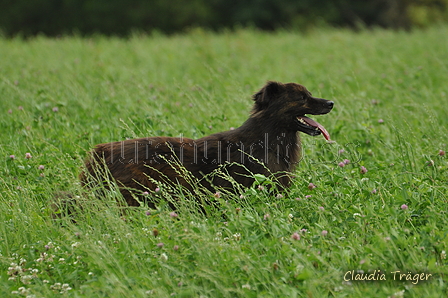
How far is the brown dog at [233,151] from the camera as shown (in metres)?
4.40

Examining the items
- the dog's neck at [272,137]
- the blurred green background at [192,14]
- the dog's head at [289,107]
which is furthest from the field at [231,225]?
the blurred green background at [192,14]

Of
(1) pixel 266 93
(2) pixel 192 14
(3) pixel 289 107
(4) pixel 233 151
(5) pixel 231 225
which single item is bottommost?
(5) pixel 231 225

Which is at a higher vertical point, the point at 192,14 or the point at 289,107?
the point at 192,14

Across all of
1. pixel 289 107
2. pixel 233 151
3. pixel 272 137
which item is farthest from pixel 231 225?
pixel 289 107

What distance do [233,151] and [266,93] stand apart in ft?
2.05

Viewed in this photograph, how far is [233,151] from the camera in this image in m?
4.52

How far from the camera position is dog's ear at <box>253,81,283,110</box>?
15.2 feet

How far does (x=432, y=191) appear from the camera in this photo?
372 centimetres

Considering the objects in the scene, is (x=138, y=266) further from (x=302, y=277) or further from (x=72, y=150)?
(x=72, y=150)

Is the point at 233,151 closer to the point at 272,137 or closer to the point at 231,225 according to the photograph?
the point at 272,137

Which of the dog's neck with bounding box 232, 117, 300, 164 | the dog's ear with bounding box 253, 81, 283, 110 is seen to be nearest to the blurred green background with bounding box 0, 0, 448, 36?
the dog's ear with bounding box 253, 81, 283, 110

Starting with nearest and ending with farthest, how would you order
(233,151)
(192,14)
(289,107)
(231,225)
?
(231,225) < (233,151) < (289,107) < (192,14)

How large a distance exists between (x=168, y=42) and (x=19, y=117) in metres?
8.74

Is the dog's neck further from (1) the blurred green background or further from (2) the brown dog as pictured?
(1) the blurred green background
